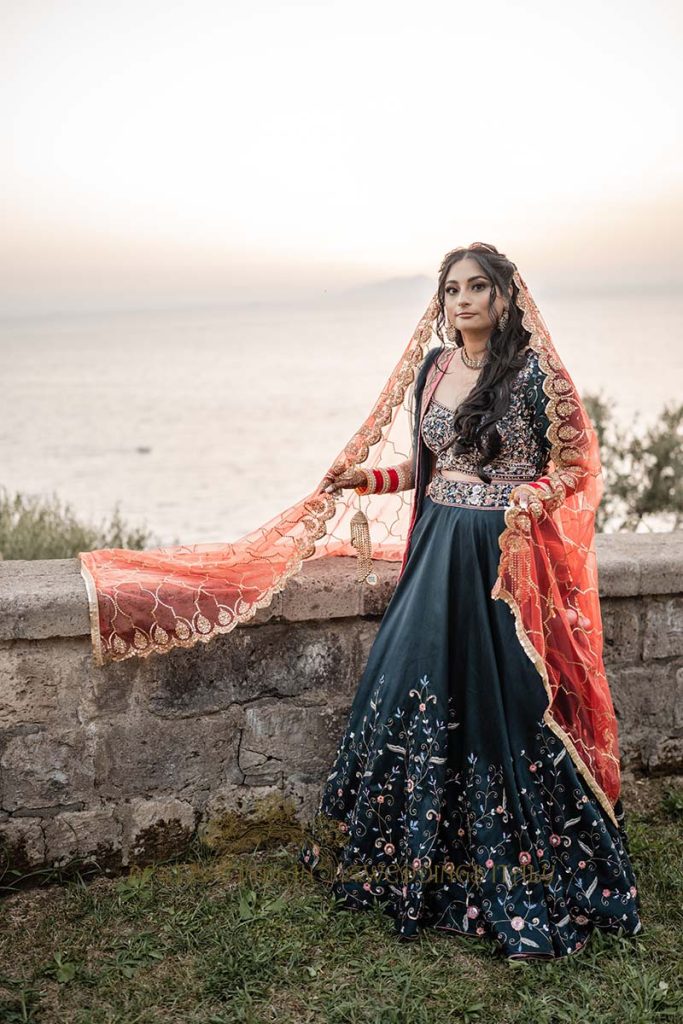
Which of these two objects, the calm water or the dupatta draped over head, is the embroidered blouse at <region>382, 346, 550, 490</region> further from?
the calm water

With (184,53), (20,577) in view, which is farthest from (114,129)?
(20,577)

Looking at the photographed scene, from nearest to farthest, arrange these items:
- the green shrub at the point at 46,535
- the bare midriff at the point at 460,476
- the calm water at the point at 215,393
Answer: the bare midriff at the point at 460,476 < the green shrub at the point at 46,535 < the calm water at the point at 215,393

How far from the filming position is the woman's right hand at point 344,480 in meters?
2.98

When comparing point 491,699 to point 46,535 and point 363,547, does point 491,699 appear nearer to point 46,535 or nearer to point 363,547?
point 363,547

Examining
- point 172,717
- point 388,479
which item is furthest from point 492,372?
point 172,717

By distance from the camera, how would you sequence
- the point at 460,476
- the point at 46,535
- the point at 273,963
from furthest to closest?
the point at 46,535, the point at 460,476, the point at 273,963

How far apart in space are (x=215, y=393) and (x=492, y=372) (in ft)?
111

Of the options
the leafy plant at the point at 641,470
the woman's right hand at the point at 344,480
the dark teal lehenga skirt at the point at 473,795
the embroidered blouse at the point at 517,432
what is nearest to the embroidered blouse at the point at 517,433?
the embroidered blouse at the point at 517,432

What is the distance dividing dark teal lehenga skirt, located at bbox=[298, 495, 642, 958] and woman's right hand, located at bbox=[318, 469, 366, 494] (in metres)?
0.35

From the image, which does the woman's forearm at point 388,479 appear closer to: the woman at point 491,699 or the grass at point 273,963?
the woman at point 491,699

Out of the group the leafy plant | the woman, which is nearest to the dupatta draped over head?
the woman

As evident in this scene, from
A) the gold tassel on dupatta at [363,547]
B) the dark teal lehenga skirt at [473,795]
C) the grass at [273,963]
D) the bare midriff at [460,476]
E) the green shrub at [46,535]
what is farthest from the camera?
the green shrub at [46,535]

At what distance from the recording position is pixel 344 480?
2.98 metres

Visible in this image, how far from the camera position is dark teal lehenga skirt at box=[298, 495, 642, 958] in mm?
2641
